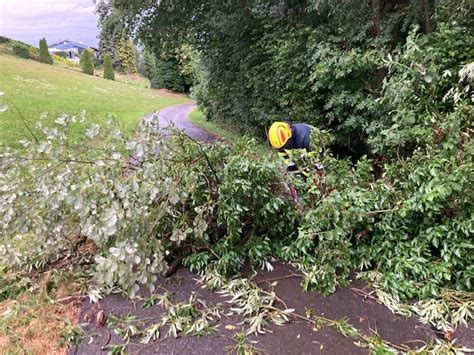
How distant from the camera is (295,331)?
2.35 m

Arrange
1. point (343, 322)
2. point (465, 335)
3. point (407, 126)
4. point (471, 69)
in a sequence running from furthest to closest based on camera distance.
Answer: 1. point (407, 126)
2. point (471, 69)
3. point (343, 322)
4. point (465, 335)

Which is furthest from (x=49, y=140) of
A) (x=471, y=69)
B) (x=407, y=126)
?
(x=471, y=69)

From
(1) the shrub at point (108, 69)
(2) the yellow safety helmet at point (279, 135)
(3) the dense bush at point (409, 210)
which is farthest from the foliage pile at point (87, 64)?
(3) the dense bush at point (409, 210)

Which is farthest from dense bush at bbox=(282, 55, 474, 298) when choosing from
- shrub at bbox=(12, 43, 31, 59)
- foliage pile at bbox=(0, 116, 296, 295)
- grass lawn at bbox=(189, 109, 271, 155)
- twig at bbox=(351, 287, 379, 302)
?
shrub at bbox=(12, 43, 31, 59)

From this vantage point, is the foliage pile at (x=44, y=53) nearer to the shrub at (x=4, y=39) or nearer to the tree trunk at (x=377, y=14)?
the shrub at (x=4, y=39)

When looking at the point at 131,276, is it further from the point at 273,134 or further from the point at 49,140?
the point at 273,134

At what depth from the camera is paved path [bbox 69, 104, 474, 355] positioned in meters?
2.21

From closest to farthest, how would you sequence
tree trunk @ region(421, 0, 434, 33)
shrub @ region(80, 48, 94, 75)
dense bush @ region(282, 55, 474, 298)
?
1. dense bush @ region(282, 55, 474, 298)
2. tree trunk @ region(421, 0, 434, 33)
3. shrub @ region(80, 48, 94, 75)

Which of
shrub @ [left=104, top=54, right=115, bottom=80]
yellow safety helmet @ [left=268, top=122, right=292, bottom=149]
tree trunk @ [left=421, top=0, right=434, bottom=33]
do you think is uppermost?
tree trunk @ [left=421, top=0, right=434, bottom=33]

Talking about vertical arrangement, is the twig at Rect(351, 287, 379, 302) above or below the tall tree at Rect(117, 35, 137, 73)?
below

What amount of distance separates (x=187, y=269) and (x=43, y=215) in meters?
1.31

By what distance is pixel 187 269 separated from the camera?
3186 millimetres

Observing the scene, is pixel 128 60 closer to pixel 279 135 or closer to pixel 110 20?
pixel 110 20

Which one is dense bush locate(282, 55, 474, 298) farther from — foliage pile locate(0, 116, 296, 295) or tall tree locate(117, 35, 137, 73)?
tall tree locate(117, 35, 137, 73)
